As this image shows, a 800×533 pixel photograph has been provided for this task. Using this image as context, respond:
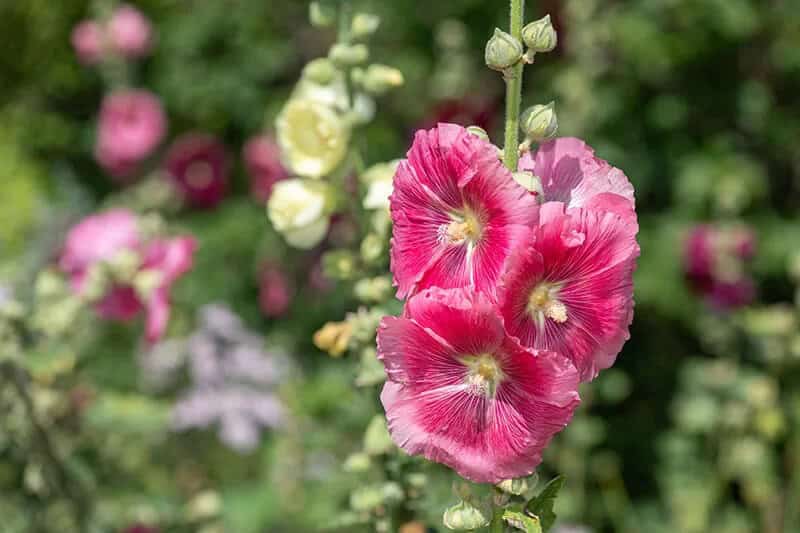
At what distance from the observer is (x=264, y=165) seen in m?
3.23

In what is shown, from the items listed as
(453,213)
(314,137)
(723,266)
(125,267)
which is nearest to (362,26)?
(314,137)

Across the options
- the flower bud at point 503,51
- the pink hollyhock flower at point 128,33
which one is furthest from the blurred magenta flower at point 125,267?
the pink hollyhock flower at point 128,33

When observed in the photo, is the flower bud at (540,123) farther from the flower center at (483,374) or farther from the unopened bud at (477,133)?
the flower center at (483,374)

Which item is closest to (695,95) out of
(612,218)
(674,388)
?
(674,388)

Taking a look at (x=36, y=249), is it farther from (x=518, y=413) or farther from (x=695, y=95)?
(x=518, y=413)

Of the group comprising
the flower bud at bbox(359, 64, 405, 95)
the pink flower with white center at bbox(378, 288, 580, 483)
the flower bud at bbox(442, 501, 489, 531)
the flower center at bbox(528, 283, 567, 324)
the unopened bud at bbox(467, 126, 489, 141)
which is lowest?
the flower bud at bbox(442, 501, 489, 531)

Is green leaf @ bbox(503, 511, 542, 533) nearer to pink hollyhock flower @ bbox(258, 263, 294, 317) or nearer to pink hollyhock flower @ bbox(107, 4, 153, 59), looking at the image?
pink hollyhock flower @ bbox(258, 263, 294, 317)

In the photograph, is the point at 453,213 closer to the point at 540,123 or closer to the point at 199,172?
the point at 540,123

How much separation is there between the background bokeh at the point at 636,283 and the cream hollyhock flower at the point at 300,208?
0.52m

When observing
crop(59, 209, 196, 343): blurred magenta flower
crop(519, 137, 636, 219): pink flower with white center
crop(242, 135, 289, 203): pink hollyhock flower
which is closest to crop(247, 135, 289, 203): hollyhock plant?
crop(242, 135, 289, 203): pink hollyhock flower

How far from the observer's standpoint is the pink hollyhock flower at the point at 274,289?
9.85 ft

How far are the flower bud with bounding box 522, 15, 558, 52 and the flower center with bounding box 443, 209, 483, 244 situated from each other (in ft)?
0.56

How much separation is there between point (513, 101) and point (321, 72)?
44 centimetres

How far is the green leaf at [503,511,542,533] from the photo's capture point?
100 centimetres
